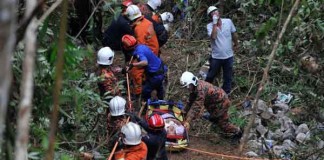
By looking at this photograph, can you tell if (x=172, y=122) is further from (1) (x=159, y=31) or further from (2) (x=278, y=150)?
(1) (x=159, y=31)

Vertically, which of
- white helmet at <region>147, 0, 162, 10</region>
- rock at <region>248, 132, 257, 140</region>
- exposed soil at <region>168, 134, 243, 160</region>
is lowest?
exposed soil at <region>168, 134, 243, 160</region>

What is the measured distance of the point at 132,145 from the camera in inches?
220

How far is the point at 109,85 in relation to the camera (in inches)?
275

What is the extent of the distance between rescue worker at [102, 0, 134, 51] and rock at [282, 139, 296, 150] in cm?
267

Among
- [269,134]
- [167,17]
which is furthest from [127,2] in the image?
[269,134]

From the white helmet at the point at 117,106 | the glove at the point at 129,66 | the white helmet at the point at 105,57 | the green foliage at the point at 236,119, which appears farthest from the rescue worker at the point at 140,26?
the white helmet at the point at 117,106

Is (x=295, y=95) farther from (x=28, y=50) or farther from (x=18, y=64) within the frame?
(x=28, y=50)

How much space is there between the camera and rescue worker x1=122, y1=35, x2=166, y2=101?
7.62 m

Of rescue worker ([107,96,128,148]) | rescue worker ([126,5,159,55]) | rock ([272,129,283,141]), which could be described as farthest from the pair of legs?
rescue worker ([107,96,128,148])

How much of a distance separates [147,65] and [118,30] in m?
1.18

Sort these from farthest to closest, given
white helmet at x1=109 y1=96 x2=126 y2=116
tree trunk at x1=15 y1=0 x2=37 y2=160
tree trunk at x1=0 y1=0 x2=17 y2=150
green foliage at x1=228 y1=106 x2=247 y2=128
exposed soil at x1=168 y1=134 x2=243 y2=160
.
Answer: green foliage at x1=228 y1=106 x2=247 y2=128 < exposed soil at x1=168 y1=134 x2=243 y2=160 < white helmet at x1=109 y1=96 x2=126 y2=116 < tree trunk at x1=15 y1=0 x2=37 y2=160 < tree trunk at x1=0 y1=0 x2=17 y2=150

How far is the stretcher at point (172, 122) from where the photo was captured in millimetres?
6844

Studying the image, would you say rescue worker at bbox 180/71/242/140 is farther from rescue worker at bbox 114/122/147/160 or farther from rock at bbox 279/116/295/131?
rescue worker at bbox 114/122/147/160

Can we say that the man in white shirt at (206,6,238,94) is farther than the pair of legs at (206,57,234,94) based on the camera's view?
No
